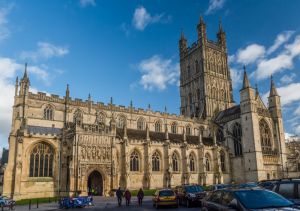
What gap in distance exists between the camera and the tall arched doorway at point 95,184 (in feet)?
120

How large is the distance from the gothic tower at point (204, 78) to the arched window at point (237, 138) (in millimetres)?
9158

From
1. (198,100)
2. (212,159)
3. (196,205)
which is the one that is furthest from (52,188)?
(198,100)

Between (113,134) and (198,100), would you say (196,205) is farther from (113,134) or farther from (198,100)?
(198,100)

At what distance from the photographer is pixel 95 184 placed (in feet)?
121

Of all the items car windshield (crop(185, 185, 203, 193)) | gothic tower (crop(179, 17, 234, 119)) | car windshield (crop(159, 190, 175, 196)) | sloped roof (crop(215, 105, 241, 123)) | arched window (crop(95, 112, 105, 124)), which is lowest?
car windshield (crop(159, 190, 175, 196))

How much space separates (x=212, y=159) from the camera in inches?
1976

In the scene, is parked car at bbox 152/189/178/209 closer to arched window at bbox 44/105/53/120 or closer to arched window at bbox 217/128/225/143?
arched window at bbox 44/105/53/120

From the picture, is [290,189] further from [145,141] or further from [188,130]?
[188,130]

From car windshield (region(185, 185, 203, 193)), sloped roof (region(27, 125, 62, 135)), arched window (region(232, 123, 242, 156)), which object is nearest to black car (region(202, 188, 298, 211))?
car windshield (region(185, 185, 203, 193))

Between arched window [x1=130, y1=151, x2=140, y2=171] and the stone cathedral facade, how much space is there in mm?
142

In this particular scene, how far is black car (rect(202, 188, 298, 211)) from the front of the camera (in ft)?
25.5

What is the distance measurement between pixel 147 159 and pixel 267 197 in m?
34.0

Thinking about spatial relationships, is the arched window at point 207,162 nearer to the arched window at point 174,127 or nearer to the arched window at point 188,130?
the arched window at point 188,130

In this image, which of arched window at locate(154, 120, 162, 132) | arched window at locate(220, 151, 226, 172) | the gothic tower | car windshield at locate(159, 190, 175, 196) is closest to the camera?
car windshield at locate(159, 190, 175, 196)
